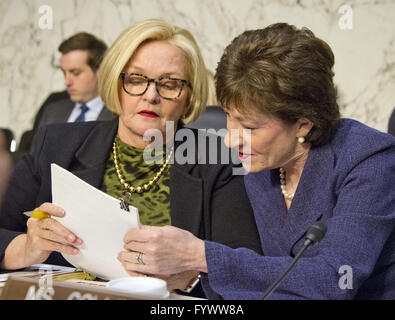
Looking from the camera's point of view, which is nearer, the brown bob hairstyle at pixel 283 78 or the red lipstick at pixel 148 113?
the brown bob hairstyle at pixel 283 78

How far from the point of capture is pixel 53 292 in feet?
3.00

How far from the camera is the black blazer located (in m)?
1.47

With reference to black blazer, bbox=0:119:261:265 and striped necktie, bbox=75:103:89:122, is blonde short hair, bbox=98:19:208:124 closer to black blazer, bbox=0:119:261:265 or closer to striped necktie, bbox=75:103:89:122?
black blazer, bbox=0:119:261:265

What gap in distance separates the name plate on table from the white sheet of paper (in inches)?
8.8

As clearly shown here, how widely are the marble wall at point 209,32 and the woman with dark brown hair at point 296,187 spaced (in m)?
2.12

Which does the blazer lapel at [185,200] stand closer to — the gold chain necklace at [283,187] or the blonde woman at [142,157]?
the blonde woman at [142,157]

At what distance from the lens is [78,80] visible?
13.1ft

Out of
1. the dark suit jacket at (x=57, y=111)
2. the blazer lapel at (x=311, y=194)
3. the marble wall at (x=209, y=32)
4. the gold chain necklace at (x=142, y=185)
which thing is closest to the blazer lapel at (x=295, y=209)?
the blazer lapel at (x=311, y=194)

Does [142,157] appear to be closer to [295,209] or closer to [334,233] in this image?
[295,209]

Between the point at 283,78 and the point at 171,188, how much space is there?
0.49 m

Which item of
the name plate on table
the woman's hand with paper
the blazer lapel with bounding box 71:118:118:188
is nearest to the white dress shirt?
the blazer lapel with bounding box 71:118:118:188

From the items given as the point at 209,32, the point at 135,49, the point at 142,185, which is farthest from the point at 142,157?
the point at 209,32

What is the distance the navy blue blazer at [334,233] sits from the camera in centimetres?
112
